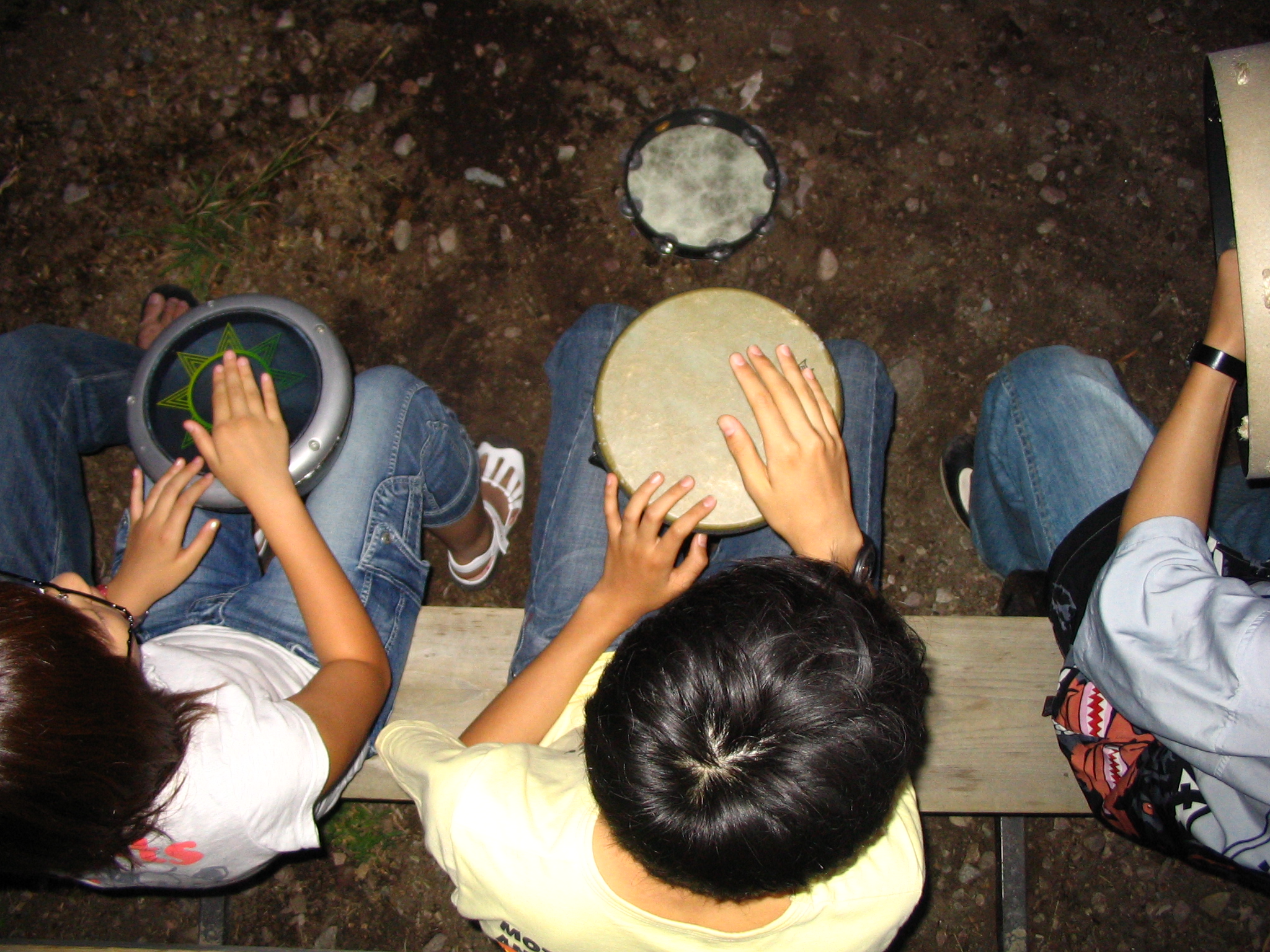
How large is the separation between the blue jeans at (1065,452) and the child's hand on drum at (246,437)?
1.46 m

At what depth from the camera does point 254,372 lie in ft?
4.56

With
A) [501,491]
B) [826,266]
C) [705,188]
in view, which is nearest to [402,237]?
[501,491]

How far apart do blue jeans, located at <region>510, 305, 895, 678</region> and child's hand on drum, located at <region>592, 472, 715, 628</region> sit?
15cm

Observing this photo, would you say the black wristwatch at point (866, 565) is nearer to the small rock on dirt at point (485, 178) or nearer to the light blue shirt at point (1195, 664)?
the light blue shirt at point (1195, 664)

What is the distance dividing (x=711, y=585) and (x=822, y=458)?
1.33ft

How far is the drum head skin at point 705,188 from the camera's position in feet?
5.41

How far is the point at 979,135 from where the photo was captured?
2.06 meters

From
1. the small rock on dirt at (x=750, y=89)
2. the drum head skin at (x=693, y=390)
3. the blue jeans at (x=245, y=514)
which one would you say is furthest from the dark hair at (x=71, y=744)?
the small rock on dirt at (x=750, y=89)

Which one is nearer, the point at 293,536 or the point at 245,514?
the point at 293,536

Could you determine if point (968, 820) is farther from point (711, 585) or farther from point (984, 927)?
point (711, 585)

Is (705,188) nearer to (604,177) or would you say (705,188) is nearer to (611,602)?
(604,177)

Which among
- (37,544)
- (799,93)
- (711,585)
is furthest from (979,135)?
(37,544)

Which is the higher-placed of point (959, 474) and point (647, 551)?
point (647, 551)

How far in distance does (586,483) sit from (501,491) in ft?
1.84
